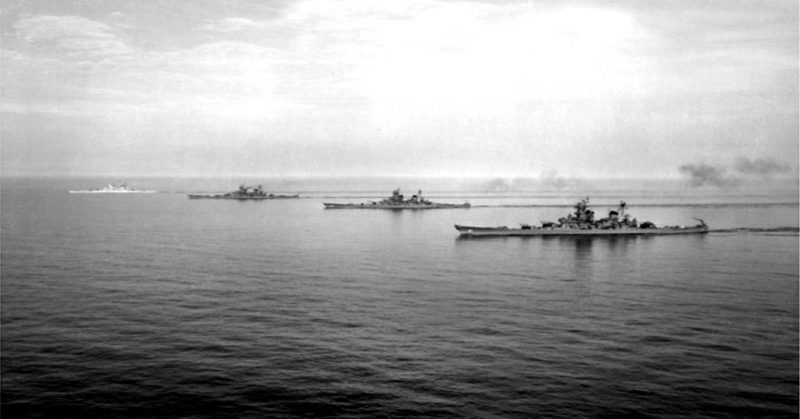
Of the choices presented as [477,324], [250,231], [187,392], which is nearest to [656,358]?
[477,324]

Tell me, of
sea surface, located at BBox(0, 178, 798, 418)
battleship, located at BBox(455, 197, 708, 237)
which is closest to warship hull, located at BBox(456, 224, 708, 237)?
battleship, located at BBox(455, 197, 708, 237)

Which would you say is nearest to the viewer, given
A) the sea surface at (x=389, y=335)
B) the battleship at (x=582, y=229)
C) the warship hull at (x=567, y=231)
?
the sea surface at (x=389, y=335)

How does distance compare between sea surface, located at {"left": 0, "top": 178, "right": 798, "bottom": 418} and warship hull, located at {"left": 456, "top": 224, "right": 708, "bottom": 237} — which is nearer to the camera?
sea surface, located at {"left": 0, "top": 178, "right": 798, "bottom": 418}

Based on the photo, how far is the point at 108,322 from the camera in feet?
169

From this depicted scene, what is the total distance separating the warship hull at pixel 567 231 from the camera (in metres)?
142

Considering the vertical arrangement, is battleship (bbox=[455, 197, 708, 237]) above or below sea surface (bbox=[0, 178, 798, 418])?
above

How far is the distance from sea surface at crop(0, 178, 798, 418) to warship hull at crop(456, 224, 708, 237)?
42.9 meters

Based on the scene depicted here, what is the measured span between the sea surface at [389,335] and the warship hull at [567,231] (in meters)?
42.9

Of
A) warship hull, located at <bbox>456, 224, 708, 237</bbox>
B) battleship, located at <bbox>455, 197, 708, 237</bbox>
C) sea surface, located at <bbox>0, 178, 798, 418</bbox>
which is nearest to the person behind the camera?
sea surface, located at <bbox>0, 178, 798, 418</bbox>

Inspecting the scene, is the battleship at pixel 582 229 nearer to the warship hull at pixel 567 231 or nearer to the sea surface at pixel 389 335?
the warship hull at pixel 567 231

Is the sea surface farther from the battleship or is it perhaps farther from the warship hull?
the battleship

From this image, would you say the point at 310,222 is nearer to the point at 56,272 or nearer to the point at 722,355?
the point at 56,272

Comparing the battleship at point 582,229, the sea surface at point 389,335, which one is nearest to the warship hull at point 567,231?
the battleship at point 582,229

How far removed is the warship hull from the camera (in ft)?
466
